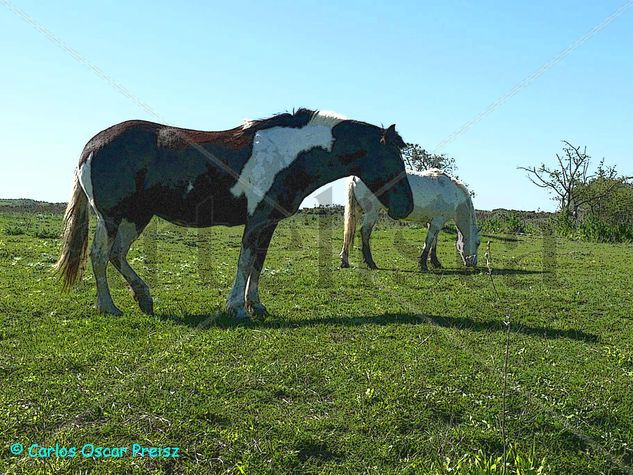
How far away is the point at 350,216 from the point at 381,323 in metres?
6.95

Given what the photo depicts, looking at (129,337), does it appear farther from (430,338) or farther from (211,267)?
(211,267)

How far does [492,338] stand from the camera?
680 cm

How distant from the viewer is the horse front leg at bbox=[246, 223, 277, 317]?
7617 mm

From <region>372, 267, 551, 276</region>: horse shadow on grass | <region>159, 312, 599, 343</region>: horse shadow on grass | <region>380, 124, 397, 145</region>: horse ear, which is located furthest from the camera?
<region>372, 267, 551, 276</region>: horse shadow on grass

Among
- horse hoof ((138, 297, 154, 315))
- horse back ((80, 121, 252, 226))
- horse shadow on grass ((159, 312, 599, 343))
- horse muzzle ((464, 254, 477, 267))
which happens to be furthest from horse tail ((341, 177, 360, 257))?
horse hoof ((138, 297, 154, 315))

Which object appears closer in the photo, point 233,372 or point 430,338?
point 233,372

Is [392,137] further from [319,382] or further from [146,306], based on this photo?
[146,306]

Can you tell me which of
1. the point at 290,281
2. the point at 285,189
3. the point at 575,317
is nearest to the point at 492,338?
the point at 575,317

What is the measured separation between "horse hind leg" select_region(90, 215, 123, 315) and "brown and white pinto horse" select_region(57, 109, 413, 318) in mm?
14

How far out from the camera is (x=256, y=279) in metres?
7.75

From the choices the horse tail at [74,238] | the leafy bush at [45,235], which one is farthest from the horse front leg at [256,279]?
the leafy bush at [45,235]

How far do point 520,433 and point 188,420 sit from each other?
2.71 metres

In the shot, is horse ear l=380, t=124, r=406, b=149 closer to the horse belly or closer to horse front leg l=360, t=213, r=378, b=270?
the horse belly

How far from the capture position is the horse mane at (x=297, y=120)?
7.65 metres
